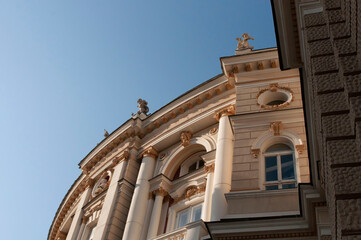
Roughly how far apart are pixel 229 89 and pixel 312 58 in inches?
502

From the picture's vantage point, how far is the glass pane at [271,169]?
16.0 meters

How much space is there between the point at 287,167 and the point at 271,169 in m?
0.56

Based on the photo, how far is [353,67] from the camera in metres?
7.65

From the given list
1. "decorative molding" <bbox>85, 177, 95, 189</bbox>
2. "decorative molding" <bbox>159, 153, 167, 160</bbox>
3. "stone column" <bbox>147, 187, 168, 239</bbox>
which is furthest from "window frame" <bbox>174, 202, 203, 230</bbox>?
"decorative molding" <bbox>85, 177, 95, 189</bbox>

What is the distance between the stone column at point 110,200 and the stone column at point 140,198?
3.92 ft

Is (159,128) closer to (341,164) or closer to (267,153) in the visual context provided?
(267,153)

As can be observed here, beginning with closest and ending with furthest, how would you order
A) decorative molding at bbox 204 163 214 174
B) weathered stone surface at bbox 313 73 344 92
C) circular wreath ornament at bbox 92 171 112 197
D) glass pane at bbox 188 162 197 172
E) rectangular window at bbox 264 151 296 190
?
1. weathered stone surface at bbox 313 73 344 92
2. rectangular window at bbox 264 151 296 190
3. decorative molding at bbox 204 163 214 174
4. glass pane at bbox 188 162 197 172
5. circular wreath ornament at bbox 92 171 112 197

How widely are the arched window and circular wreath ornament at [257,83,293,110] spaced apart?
104 inches

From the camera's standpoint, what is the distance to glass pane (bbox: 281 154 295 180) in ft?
52.3

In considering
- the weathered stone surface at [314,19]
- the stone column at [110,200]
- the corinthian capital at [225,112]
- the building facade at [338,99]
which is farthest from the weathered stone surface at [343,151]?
the stone column at [110,200]

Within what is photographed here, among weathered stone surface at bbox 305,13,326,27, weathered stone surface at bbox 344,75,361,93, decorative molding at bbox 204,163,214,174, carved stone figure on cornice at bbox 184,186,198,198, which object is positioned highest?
decorative molding at bbox 204,163,214,174

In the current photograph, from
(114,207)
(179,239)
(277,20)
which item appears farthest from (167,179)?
(277,20)

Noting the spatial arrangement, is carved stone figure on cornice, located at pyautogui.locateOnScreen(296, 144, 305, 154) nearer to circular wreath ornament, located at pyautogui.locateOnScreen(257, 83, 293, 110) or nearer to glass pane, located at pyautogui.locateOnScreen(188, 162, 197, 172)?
circular wreath ornament, located at pyautogui.locateOnScreen(257, 83, 293, 110)

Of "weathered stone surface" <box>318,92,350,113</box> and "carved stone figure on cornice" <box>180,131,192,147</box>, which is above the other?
"carved stone figure on cornice" <box>180,131,192,147</box>
